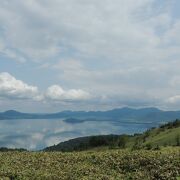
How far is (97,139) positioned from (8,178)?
14701cm

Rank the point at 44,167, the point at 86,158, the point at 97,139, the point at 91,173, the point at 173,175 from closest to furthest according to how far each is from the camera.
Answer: the point at 173,175
the point at 91,173
the point at 44,167
the point at 86,158
the point at 97,139

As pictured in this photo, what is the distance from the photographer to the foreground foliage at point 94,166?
139 ft

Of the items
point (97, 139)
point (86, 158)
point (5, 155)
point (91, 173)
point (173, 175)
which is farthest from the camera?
point (97, 139)

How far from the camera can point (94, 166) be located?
155 ft

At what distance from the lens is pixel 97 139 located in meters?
188

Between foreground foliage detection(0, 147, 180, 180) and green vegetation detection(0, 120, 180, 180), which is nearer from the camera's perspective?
green vegetation detection(0, 120, 180, 180)

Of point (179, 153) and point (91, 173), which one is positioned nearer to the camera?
point (91, 173)

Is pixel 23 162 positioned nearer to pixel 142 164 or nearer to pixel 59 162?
pixel 59 162

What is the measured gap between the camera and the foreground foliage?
42281 millimetres

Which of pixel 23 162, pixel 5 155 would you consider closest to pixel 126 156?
pixel 23 162

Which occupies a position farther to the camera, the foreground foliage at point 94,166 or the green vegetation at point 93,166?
the foreground foliage at point 94,166

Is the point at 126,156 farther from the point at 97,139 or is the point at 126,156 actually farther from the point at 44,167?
the point at 97,139

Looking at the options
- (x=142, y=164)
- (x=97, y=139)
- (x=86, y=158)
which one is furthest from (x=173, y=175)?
(x=97, y=139)

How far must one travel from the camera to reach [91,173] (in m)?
43.4
